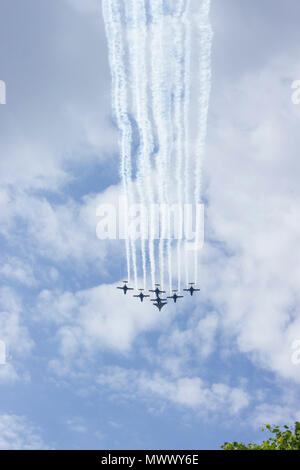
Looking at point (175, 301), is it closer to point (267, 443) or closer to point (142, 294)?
point (142, 294)

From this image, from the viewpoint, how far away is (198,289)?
66.2m


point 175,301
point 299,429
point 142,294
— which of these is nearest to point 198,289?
point 175,301

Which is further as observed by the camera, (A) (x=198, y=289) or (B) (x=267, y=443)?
(A) (x=198, y=289)
